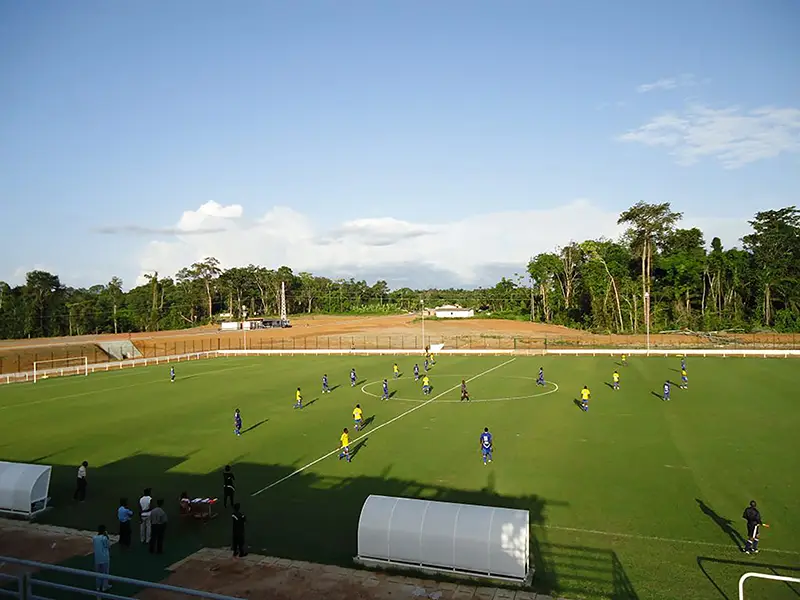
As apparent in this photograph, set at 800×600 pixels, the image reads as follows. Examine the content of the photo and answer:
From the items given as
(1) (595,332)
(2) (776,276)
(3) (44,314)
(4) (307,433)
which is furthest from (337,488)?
(3) (44,314)

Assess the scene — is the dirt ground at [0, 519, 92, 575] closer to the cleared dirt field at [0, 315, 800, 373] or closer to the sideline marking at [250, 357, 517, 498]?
the sideline marking at [250, 357, 517, 498]

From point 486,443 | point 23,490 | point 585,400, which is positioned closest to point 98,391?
point 23,490

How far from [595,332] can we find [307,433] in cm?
7801

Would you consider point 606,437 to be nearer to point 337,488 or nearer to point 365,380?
point 337,488

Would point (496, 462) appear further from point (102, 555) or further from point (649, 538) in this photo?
point (102, 555)

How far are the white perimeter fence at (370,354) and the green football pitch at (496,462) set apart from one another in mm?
11466

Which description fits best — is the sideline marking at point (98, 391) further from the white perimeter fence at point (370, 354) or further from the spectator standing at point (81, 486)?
the spectator standing at point (81, 486)

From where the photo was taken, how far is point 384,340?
317 ft

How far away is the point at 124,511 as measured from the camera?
16.4 metres

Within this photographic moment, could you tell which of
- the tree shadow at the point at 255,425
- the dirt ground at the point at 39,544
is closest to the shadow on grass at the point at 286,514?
the dirt ground at the point at 39,544

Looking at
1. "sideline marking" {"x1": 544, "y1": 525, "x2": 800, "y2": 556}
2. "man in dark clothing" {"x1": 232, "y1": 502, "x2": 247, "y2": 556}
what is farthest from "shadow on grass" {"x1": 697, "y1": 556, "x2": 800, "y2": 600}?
"man in dark clothing" {"x1": 232, "y1": 502, "x2": 247, "y2": 556}

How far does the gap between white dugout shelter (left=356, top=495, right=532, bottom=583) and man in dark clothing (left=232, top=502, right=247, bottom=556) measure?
9.83 ft

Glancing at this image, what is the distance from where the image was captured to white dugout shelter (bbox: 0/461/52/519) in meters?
18.8

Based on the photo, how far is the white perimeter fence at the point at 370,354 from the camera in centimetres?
5941
